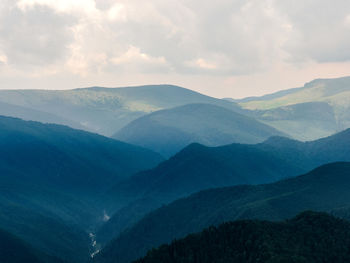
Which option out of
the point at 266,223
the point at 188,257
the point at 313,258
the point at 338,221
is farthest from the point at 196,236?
the point at 338,221

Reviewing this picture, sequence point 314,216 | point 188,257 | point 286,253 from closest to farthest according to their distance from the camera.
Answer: point 286,253 → point 188,257 → point 314,216

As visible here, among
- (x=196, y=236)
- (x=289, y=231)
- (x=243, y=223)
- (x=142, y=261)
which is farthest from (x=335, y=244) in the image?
(x=142, y=261)

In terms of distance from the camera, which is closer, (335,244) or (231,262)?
(231,262)

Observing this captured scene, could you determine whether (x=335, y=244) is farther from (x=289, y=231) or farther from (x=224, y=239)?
(x=224, y=239)

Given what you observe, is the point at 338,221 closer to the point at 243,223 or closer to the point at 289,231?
the point at 289,231

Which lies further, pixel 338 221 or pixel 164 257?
pixel 338 221

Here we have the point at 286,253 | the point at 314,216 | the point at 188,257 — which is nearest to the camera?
the point at 286,253
